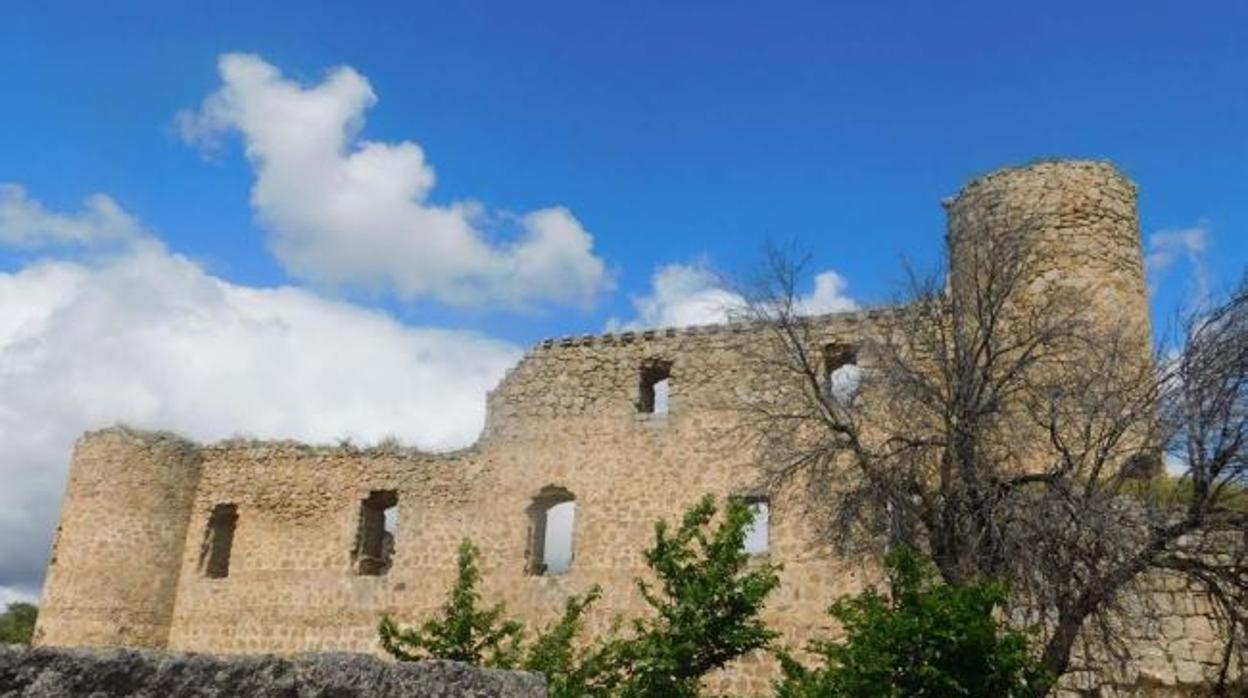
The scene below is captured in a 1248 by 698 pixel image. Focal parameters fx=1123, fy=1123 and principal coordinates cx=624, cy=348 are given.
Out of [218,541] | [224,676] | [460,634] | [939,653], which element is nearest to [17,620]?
[218,541]

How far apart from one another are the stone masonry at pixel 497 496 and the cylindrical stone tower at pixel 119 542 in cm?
3

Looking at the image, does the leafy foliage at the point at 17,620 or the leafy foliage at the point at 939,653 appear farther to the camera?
the leafy foliage at the point at 17,620

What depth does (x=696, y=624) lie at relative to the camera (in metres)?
11.5

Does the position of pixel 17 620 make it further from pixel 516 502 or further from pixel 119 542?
pixel 516 502

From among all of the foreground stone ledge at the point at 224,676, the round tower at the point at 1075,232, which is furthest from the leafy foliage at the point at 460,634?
the foreground stone ledge at the point at 224,676

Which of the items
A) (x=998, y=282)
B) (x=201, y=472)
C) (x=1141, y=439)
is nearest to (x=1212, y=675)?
(x=1141, y=439)

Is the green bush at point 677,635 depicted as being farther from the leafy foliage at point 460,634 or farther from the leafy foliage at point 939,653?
the leafy foliage at point 939,653

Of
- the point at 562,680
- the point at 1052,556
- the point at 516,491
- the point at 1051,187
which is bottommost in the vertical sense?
the point at 562,680

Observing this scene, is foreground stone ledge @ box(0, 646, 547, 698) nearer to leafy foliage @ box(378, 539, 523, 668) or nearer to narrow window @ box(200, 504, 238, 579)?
Answer: leafy foliage @ box(378, 539, 523, 668)

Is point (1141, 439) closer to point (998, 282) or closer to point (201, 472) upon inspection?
point (998, 282)

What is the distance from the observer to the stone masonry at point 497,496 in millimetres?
15664

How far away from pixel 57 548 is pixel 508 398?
8.96 metres

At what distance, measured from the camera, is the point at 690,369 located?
18297mm

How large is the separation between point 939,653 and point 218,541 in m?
16.5
